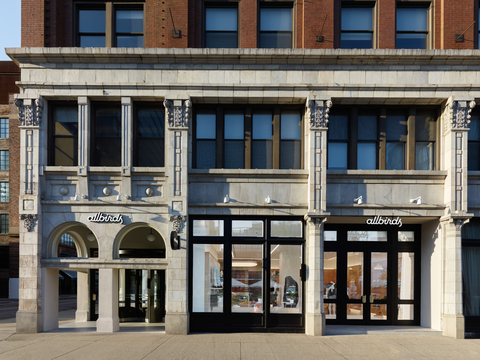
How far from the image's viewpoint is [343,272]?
637 inches

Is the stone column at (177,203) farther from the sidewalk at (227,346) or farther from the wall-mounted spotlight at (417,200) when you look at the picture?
the wall-mounted spotlight at (417,200)

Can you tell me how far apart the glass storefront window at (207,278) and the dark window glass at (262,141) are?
3.48m

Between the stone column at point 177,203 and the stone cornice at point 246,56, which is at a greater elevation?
the stone cornice at point 246,56

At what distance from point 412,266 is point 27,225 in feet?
47.8

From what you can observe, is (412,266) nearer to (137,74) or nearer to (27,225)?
(137,74)

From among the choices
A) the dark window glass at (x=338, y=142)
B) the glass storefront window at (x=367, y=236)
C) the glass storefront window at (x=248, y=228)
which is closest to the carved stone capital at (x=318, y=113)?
the dark window glass at (x=338, y=142)

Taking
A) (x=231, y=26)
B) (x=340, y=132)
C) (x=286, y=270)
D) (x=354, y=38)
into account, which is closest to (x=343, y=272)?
(x=286, y=270)

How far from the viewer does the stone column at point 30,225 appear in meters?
14.3

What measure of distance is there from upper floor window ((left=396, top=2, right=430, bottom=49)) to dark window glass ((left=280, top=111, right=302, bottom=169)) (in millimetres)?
4879

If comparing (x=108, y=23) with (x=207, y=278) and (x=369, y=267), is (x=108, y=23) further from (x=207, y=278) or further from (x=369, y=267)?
(x=369, y=267)

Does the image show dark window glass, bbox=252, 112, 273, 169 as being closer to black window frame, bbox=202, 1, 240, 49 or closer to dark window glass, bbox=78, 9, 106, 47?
black window frame, bbox=202, 1, 240, 49

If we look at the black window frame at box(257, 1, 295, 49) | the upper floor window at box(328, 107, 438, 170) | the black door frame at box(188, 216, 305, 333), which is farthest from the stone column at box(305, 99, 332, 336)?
the black window frame at box(257, 1, 295, 49)

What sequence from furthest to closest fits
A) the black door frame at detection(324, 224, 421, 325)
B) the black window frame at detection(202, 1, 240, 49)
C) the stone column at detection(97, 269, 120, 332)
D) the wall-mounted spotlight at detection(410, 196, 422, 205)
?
the black door frame at detection(324, 224, 421, 325)
the black window frame at detection(202, 1, 240, 49)
the wall-mounted spotlight at detection(410, 196, 422, 205)
the stone column at detection(97, 269, 120, 332)

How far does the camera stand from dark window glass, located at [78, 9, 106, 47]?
1579 cm
